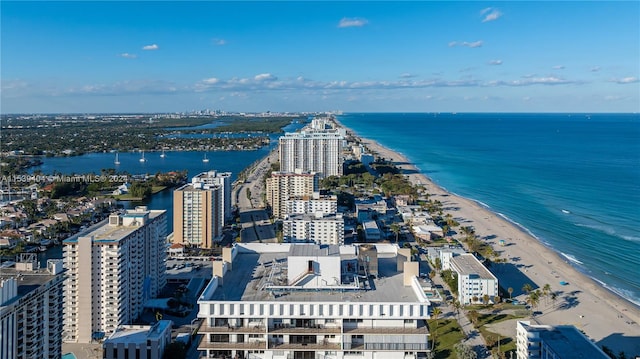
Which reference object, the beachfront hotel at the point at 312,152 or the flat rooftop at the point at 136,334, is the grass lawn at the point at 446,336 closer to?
the flat rooftop at the point at 136,334

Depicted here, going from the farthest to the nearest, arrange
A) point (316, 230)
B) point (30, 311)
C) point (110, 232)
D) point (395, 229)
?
point (395, 229) < point (316, 230) < point (110, 232) < point (30, 311)

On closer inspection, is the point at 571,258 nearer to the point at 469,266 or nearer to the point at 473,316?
the point at 469,266

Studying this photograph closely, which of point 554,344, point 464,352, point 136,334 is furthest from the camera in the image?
point 464,352

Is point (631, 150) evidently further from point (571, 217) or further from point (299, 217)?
point (299, 217)

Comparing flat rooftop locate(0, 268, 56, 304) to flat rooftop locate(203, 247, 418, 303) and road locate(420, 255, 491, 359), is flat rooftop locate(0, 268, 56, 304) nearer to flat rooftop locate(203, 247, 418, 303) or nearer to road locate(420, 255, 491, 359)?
flat rooftop locate(203, 247, 418, 303)

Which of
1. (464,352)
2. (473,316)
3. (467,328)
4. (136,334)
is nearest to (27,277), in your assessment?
(136,334)
